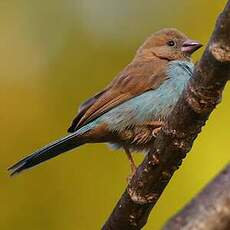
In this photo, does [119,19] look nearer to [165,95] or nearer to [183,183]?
[183,183]

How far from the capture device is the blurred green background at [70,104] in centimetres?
543

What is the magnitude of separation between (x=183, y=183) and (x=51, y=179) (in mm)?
1060

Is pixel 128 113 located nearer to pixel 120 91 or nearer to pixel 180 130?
pixel 120 91

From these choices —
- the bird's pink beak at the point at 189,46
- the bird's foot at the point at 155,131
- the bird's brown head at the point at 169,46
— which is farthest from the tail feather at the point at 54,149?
the bird's pink beak at the point at 189,46

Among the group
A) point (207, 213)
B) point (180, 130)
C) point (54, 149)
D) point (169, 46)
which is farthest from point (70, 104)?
point (207, 213)

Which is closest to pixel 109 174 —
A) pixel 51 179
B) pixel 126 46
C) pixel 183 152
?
pixel 51 179

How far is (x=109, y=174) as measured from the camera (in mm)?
5711

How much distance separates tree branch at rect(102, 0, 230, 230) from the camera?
228 cm

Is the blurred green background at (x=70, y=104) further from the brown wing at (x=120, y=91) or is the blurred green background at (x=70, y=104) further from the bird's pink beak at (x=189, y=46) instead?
the brown wing at (x=120, y=91)

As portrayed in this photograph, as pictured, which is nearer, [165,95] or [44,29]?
[165,95]

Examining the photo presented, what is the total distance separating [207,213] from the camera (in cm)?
151

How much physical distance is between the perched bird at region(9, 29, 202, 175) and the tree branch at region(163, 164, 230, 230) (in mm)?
2693

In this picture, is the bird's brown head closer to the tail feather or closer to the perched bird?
the perched bird

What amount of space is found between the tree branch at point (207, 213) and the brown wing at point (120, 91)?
2.87 metres
